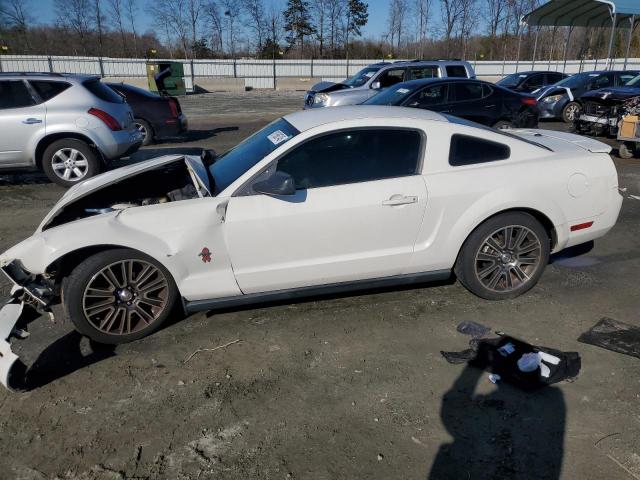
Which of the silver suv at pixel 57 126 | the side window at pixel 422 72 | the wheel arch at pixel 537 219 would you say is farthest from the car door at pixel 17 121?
the side window at pixel 422 72

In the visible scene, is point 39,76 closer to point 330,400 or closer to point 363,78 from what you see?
point 330,400

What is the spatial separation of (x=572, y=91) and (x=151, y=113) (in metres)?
12.4

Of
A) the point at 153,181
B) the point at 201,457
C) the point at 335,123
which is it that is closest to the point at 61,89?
the point at 153,181

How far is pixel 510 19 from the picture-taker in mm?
44312

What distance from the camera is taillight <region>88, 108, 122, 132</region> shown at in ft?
26.7

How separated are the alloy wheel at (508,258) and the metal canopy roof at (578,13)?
20.4 m

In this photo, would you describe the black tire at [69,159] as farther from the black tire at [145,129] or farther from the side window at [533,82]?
the side window at [533,82]

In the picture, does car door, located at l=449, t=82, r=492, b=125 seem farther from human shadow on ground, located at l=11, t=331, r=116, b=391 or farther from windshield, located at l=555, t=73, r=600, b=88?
human shadow on ground, located at l=11, t=331, r=116, b=391

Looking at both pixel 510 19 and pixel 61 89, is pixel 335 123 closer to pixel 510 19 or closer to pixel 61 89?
pixel 61 89

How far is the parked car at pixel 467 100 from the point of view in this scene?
1012 cm

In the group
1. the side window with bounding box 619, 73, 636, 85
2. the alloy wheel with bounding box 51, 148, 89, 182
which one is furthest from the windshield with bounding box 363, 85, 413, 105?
the side window with bounding box 619, 73, 636, 85

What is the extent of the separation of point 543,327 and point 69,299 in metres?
3.43

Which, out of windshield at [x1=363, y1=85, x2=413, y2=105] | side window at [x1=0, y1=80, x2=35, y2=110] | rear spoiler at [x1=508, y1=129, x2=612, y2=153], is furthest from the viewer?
windshield at [x1=363, y1=85, x2=413, y2=105]

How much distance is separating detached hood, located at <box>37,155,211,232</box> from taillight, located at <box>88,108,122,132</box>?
436 cm
